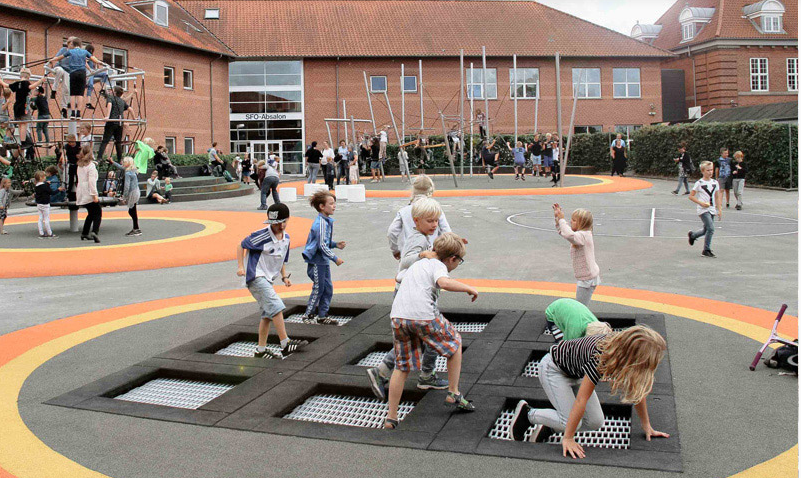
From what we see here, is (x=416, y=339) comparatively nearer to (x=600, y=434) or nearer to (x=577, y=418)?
(x=577, y=418)

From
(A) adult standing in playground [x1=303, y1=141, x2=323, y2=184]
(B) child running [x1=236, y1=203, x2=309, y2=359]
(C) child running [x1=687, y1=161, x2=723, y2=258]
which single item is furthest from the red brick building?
(B) child running [x1=236, y1=203, x2=309, y2=359]

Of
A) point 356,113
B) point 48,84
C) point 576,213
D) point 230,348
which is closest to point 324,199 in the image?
point 230,348

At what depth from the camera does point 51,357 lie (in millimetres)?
7223

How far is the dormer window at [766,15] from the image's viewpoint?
2061 inches

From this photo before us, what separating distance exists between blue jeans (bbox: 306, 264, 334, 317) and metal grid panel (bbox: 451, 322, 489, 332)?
1.40 meters

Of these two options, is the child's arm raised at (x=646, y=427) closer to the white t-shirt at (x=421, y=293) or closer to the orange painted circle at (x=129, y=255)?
the white t-shirt at (x=421, y=293)

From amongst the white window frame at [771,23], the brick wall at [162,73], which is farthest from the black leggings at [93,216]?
the white window frame at [771,23]

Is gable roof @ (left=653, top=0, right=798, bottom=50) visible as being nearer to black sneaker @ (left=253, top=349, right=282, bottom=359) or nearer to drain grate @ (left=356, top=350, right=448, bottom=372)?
drain grate @ (left=356, top=350, right=448, bottom=372)

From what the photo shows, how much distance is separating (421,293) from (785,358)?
3.17 metres

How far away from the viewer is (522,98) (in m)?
49.7

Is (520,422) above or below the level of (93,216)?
below

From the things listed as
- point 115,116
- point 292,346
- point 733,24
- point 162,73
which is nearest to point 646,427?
point 292,346

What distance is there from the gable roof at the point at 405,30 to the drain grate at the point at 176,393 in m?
43.5

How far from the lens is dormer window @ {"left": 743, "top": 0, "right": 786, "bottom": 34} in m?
52.3
